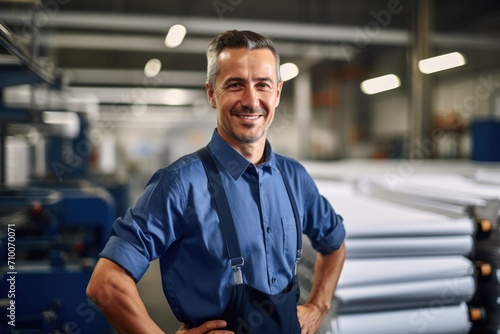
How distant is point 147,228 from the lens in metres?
1.21

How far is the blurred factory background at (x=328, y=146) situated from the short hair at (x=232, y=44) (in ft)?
2.42

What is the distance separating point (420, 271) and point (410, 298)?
0.11 m

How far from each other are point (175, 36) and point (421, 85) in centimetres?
353

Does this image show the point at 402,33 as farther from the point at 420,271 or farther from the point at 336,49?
the point at 420,271

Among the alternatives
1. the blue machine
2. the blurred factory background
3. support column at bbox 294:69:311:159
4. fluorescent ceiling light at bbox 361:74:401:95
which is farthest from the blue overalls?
fluorescent ceiling light at bbox 361:74:401:95

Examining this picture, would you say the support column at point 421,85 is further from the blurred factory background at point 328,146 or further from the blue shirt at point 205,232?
the blue shirt at point 205,232

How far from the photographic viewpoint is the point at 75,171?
6727 millimetres

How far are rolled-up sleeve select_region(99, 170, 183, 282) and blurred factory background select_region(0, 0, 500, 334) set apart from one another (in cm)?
64

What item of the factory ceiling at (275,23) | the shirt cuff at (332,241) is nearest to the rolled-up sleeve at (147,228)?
the shirt cuff at (332,241)

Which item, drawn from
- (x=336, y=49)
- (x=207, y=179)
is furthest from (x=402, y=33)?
(x=207, y=179)

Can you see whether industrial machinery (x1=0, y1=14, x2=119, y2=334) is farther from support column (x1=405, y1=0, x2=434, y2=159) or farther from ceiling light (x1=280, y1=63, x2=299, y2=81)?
ceiling light (x1=280, y1=63, x2=299, y2=81)

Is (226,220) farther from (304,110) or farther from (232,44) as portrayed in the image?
(304,110)

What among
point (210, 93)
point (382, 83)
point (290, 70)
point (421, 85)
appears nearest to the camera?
point (210, 93)

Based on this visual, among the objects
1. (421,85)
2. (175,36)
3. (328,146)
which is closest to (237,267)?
(421,85)
